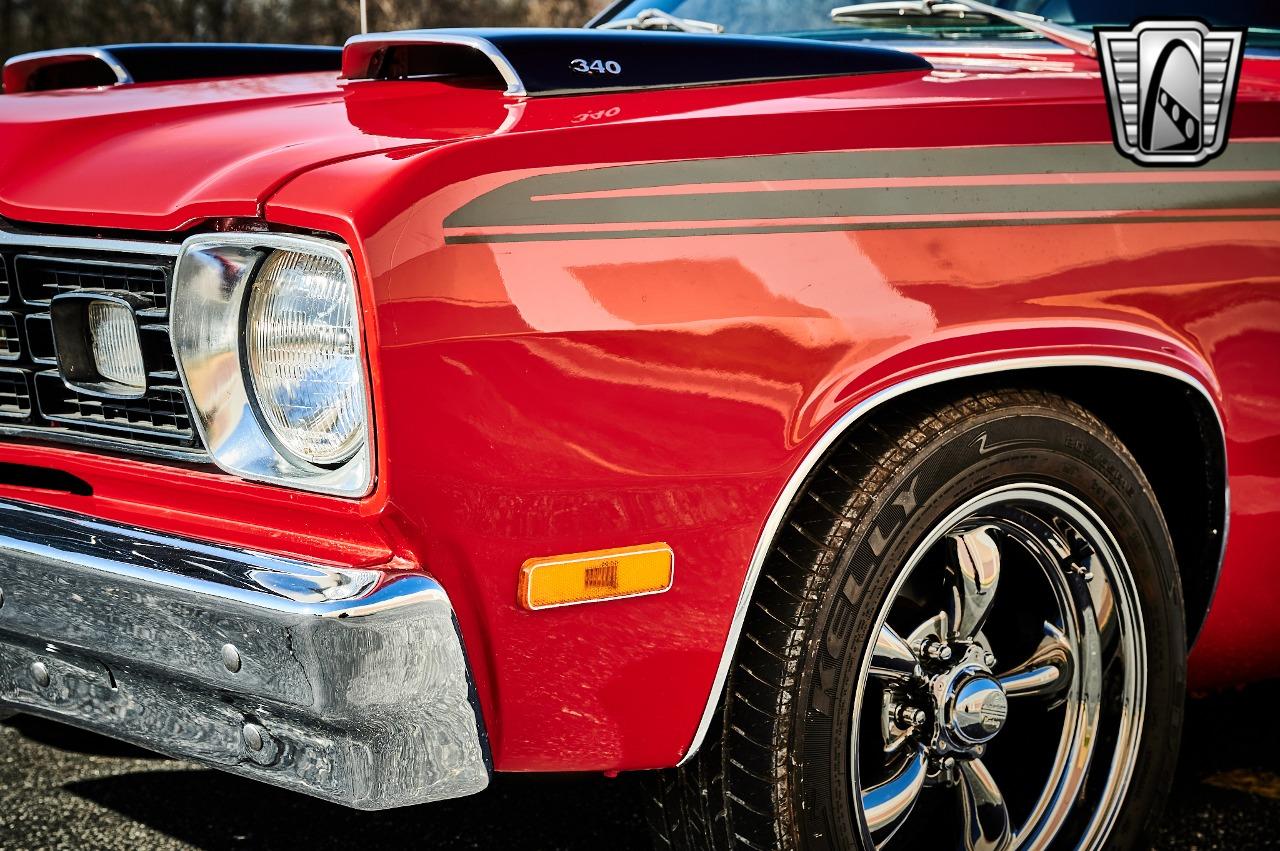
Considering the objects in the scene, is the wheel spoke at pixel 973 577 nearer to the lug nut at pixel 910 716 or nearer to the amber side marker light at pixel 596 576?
the lug nut at pixel 910 716

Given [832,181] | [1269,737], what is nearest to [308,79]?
[832,181]

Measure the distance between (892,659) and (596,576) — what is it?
553mm

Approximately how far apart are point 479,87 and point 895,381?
667 millimetres

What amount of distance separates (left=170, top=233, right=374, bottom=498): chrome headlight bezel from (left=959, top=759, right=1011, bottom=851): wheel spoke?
107cm

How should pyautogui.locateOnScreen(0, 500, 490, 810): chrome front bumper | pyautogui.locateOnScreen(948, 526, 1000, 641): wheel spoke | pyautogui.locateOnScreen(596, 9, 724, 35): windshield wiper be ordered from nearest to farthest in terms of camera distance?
pyautogui.locateOnScreen(0, 500, 490, 810): chrome front bumper < pyautogui.locateOnScreen(948, 526, 1000, 641): wheel spoke < pyautogui.locateOnScreen(596, 9, 724, 35): windshield wiper

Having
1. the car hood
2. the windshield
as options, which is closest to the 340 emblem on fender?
the car hood

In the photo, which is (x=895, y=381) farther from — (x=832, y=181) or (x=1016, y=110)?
(x=1016, y=110)

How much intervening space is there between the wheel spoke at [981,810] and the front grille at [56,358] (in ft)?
3.92

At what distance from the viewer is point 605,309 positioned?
1627 mm

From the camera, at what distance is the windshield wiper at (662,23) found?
2.95 m

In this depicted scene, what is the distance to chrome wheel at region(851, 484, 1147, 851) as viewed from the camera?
2.05 m

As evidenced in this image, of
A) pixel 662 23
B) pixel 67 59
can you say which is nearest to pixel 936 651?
pixel 662 23

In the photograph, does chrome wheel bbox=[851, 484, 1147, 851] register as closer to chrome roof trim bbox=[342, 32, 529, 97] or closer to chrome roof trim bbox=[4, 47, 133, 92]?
chrome roof trim bbox=[342, 32, 529, 97]

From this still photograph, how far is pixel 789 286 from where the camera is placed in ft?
5.65
